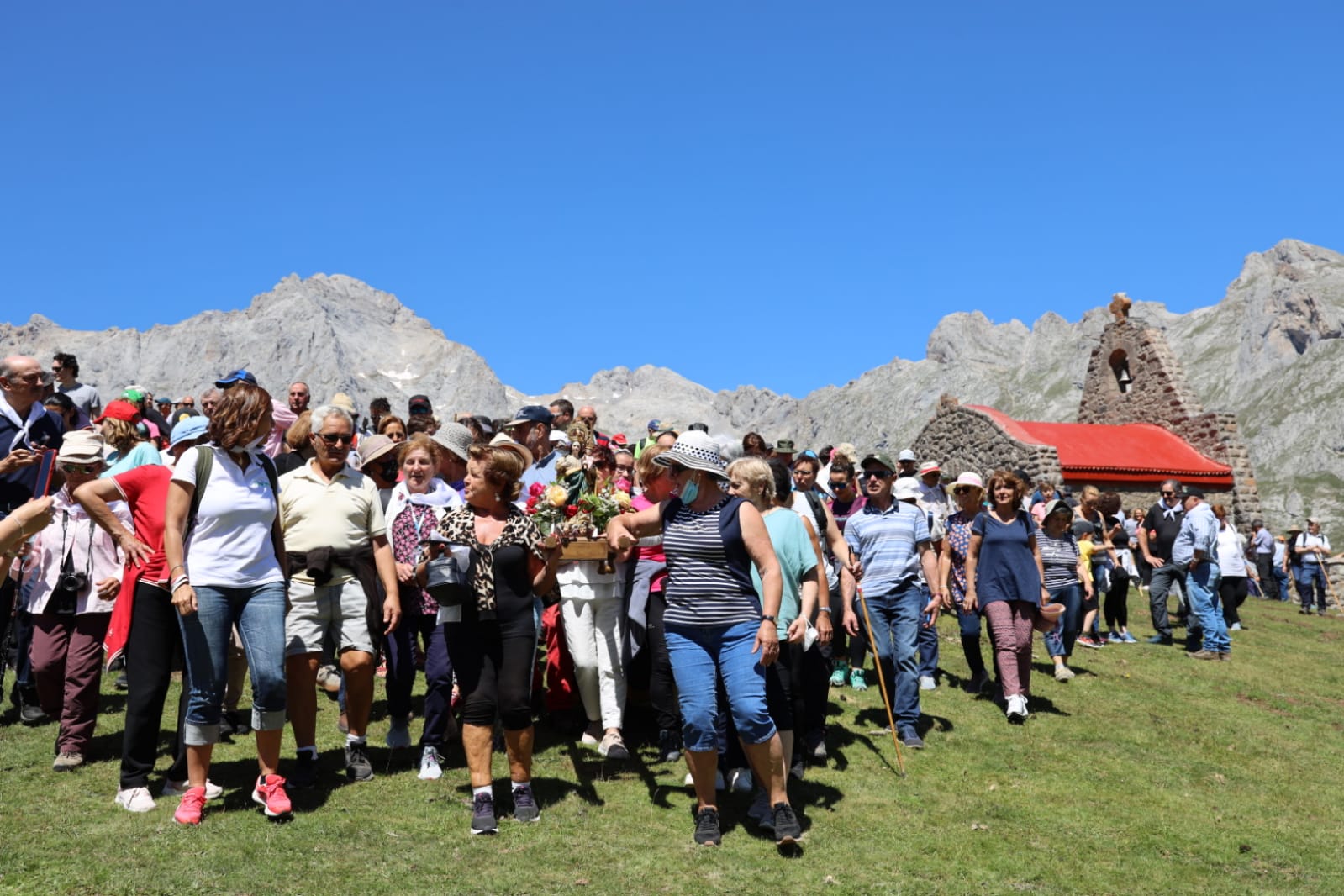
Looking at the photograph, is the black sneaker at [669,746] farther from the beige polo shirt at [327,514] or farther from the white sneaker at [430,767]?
the beige polo shirt at [327,514]

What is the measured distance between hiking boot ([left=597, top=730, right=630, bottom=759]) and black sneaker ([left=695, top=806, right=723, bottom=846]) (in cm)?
144

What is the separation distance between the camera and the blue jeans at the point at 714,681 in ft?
17.6

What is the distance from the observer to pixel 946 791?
686 cm

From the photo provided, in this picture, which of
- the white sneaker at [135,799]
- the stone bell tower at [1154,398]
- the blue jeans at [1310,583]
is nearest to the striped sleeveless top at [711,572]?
the white sneaker at [135,799]

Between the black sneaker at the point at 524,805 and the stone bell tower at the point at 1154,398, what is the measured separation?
26.8 meters

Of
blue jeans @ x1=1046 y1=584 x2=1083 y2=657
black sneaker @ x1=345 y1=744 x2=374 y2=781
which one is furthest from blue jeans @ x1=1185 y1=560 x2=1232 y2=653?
black sneaker @ x1=345 y1=744 x2=374 y2=781

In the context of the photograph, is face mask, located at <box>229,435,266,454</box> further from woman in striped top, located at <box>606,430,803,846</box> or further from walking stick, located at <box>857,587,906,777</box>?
walking stick, located at <box>857,587,906,777</box>

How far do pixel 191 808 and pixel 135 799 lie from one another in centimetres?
45

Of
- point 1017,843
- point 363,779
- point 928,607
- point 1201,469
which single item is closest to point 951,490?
point 928,607

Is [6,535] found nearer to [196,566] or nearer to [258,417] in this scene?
[196,566]

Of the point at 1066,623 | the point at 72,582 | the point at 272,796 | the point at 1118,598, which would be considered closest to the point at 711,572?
the point at 272,796

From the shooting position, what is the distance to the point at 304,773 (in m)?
5.91

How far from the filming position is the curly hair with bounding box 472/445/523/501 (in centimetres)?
574

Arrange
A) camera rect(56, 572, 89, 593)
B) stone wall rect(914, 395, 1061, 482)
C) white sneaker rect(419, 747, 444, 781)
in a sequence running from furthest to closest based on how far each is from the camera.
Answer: stone wall rect(914, 395, 1061, 482), camera rect(56, 572, 89, 593), white sneaker rect(419, 747, 444, 781)
